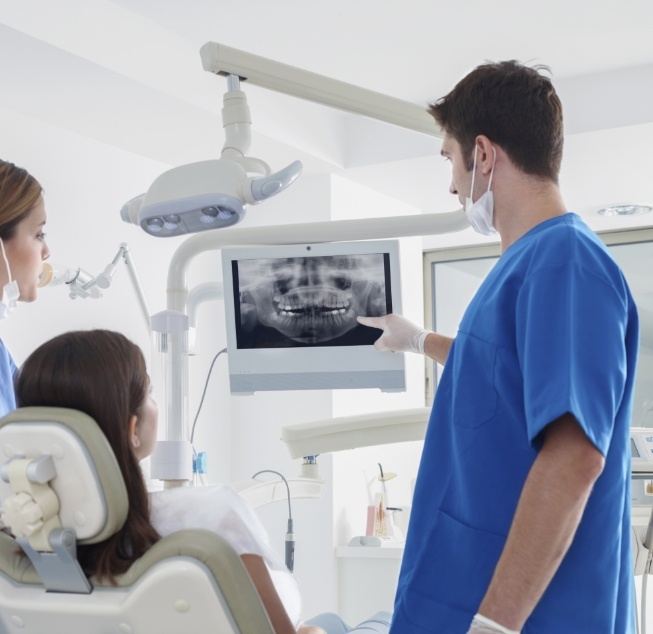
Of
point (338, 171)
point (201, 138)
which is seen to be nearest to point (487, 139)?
point (201, 138)

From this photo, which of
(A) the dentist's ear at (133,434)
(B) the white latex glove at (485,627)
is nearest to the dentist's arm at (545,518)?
(B) the white latex glove at (485,627)

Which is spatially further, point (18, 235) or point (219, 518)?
point (18, 235)

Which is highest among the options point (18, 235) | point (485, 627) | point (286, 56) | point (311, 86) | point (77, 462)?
point (286, 56)

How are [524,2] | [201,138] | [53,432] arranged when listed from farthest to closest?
[201,138] < [524,2] < [53,432]

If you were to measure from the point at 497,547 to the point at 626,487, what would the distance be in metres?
0.20

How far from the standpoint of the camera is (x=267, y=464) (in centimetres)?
389

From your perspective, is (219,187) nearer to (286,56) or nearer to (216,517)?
(216,517)

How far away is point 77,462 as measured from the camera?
1087 millimetres

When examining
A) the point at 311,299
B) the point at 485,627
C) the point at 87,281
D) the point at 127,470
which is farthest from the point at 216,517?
the point at 87,281

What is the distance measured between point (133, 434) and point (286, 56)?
217 cm

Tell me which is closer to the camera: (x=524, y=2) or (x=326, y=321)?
(x=326, y=321)

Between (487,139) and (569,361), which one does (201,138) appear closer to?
(487,139)

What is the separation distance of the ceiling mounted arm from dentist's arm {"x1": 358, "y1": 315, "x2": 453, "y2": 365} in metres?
0.43

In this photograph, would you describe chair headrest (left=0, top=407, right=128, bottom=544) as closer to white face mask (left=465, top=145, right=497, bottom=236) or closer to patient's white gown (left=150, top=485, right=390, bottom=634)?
patient's white gown (left=150, top=485, right=390, bottom=634)
